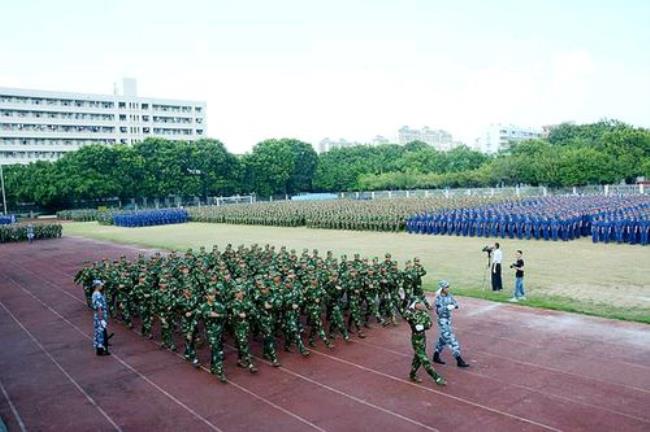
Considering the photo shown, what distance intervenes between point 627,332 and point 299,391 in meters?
6.89

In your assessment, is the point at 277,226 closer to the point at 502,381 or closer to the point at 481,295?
the point at 481,295

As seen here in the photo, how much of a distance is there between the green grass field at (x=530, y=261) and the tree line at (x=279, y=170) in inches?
1246

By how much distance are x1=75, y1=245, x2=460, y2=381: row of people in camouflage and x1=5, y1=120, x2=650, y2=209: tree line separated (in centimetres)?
5145

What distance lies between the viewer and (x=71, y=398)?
8828mm

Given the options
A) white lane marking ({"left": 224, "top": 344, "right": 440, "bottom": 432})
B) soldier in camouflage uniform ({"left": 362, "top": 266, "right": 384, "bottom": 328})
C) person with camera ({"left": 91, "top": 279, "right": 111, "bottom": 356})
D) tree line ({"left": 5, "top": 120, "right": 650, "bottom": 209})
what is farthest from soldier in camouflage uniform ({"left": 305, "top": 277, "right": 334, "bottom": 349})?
tree line ({"left": 5, "top": 120, "right": 650, "bottom": 209})

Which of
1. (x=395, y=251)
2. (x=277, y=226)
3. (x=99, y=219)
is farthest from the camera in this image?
(x=99, y=219)

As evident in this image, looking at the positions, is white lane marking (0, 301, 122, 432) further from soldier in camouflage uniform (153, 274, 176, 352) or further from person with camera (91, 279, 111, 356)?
soldier in camouflage uniform (153, 274, 176, 352)

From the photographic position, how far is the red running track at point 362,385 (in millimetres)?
7566

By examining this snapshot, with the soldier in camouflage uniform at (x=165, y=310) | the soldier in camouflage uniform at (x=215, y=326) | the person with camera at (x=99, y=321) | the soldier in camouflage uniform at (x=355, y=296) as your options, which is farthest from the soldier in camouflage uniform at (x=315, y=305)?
the person with camera at (x=99, y=321)

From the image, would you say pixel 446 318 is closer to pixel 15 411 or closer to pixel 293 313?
pixel 293 313

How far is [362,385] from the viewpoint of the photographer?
882cm

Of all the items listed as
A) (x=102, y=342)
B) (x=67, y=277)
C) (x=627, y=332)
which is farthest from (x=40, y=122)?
(x=627, y=332)

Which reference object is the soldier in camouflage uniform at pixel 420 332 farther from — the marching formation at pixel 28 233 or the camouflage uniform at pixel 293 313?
the marching formation at pixel 28 233

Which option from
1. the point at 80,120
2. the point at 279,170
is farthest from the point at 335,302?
the point at 80,120
